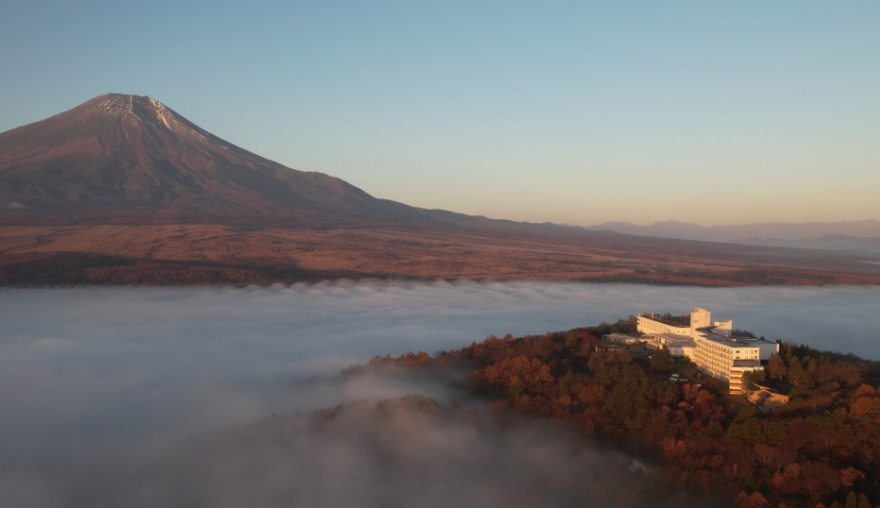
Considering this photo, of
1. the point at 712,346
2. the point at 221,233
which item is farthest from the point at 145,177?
the point at 712,346

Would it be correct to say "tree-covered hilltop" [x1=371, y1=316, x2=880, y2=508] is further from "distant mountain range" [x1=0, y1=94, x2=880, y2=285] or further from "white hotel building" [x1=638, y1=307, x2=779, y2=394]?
"distant mountain range" [x1=0, y1=94, x2=880, y2=285]

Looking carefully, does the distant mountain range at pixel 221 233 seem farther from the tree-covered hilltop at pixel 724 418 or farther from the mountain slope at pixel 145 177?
the tree-covered hilltop at pixel 724 418

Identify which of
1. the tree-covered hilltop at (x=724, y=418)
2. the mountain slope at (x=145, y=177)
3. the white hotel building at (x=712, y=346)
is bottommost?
the tree-covered hilltop at (x=724, y=418)

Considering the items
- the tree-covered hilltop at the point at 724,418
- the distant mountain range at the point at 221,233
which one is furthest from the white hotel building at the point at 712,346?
the distant mountain range at the point at 221,233

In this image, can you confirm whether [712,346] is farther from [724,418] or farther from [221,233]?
[221,233]

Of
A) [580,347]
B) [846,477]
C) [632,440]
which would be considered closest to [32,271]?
[580,347]

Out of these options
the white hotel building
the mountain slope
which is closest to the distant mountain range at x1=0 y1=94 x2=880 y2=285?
the mountain slope

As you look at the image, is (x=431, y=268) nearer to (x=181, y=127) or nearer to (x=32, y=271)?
(x=32, y=271)
